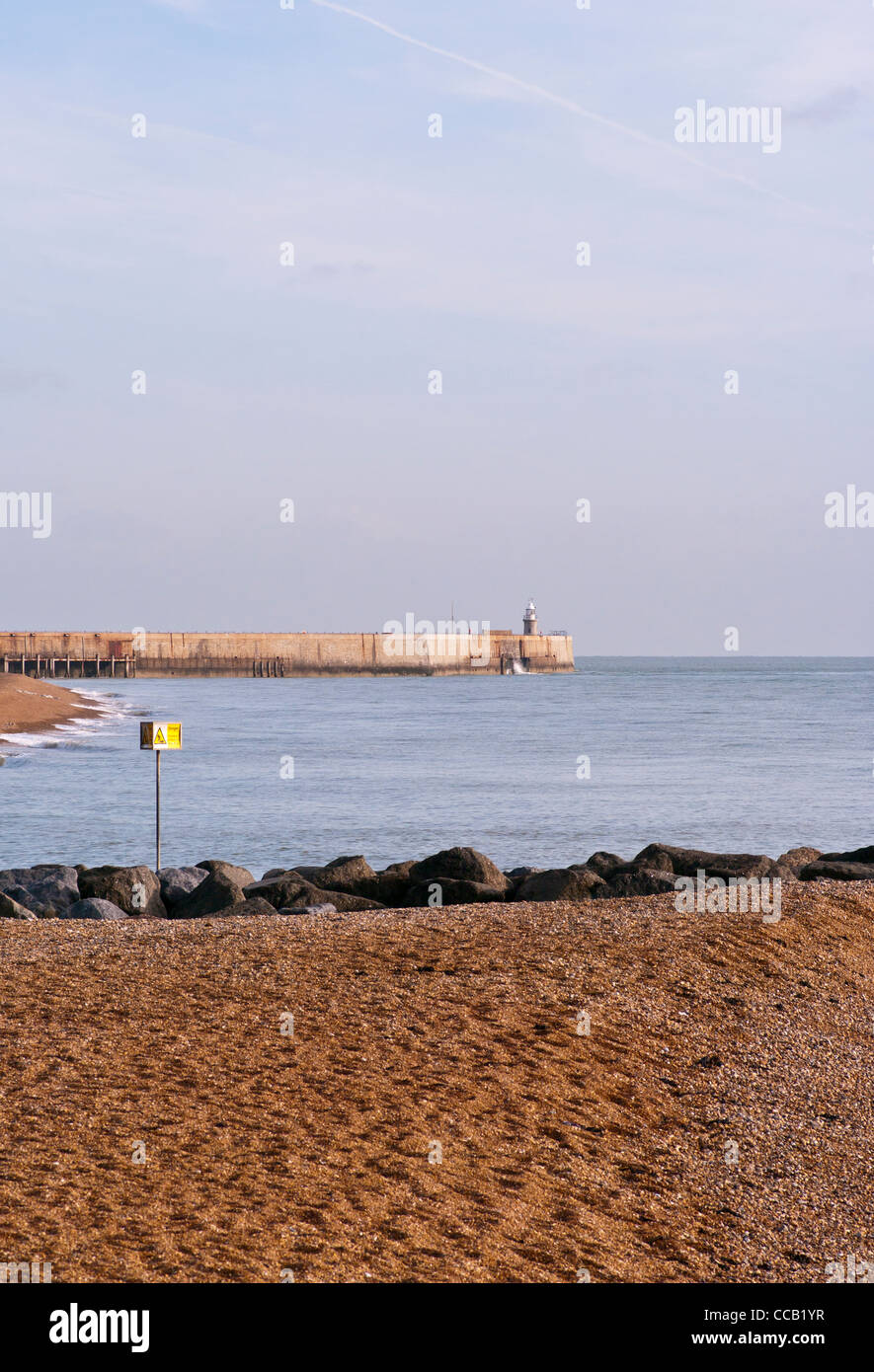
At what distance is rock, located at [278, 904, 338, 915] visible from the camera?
14.6 meters

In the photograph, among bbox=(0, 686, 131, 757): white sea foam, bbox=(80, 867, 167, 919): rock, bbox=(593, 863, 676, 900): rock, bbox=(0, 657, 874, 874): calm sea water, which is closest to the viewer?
bbox=(593, 863, 676, 900): rock

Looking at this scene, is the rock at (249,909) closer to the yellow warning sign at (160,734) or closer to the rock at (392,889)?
the rock at (392,889)

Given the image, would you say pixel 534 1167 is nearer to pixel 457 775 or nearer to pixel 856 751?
pixel 457 775

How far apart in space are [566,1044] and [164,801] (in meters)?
24.7

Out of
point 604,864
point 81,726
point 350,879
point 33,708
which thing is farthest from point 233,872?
point 33,708

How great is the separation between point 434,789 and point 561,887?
20006 mm

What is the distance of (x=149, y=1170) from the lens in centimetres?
661

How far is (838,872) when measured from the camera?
1670 cm

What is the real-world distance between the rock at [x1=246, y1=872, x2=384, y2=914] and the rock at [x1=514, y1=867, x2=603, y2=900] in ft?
6.04

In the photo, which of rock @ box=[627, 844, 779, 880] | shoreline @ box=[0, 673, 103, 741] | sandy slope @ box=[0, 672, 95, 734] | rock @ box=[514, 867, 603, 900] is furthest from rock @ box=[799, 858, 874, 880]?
sandy slope @ box=[0, 672, 95, 734]

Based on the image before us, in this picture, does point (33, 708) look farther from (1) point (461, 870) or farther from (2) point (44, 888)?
(1) point (461, 870)

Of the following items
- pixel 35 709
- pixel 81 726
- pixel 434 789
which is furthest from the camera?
pixel 35 709

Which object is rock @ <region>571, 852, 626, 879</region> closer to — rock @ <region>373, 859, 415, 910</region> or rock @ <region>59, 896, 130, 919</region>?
rock @ <region>373, 859, 415, 910</region>
